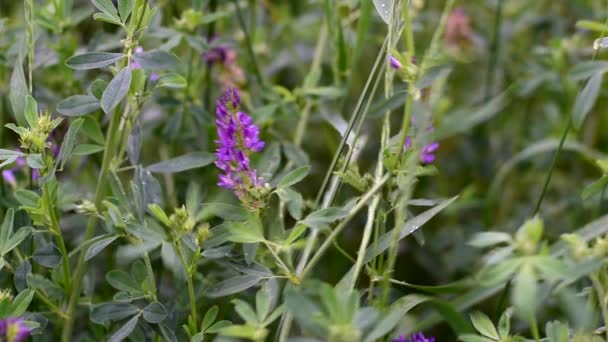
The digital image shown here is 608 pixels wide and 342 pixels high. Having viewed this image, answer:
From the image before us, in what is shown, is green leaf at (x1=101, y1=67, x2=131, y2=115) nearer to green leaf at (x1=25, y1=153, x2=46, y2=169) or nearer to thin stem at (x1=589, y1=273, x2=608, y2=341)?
green leaf at (x1=25, y1=153, x2=46, y2=169)

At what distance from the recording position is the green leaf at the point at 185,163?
3.72 ft

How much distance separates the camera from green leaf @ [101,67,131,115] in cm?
94

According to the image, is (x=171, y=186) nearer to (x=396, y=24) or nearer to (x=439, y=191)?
(x=396, y=24)

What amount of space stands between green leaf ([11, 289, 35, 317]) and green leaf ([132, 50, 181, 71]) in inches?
12.3

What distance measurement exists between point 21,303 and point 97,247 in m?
0.11

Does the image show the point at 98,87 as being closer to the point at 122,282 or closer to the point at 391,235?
the point at 122,282

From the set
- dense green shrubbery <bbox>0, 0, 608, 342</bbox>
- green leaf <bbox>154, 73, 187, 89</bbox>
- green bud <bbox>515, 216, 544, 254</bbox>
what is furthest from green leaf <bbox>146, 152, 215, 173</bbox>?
green bud <bbox>515, 216, 544, 254</bbox>

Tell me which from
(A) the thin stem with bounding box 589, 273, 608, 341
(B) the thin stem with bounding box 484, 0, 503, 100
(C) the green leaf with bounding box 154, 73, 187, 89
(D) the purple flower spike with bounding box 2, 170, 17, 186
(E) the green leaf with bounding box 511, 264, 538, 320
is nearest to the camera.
Answer: (E) the green leaf with bounding box 511, 264, 538, 320

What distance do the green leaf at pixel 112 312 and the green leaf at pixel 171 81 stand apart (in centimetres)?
29

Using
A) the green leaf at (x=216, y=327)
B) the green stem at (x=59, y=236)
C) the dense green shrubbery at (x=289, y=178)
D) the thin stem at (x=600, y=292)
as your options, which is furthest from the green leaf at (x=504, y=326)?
the green stem at (x=59, y=236)

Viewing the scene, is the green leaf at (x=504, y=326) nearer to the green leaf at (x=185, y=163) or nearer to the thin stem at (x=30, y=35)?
the green leaf at (x=185, y=163)

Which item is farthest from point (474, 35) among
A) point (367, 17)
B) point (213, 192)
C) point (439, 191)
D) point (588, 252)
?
point (588, 252)

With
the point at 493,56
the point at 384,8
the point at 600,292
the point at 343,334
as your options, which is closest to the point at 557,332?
the point at 600,292

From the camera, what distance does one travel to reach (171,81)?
1056 millimetres
